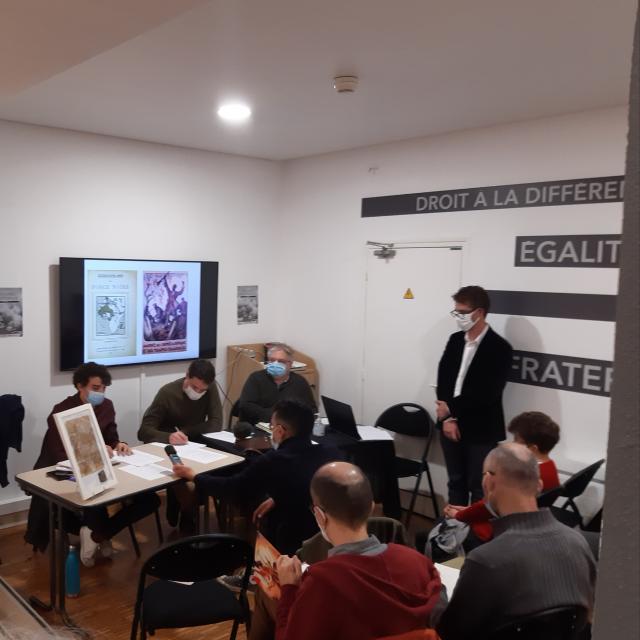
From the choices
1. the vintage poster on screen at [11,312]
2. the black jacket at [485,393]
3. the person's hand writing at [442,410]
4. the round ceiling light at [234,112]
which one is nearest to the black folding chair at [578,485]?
the black jacket at [485,393]

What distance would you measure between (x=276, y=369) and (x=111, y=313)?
145 cm

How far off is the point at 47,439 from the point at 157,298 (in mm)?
1792

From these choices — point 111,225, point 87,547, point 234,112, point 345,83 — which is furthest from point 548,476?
point 111,225

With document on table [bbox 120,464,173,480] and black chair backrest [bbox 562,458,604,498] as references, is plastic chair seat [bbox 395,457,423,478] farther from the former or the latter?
document on table [bbox 120,464,173,480]

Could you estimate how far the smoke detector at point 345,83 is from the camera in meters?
3.35

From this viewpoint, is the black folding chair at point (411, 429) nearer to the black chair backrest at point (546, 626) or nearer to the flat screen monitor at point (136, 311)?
the flat screen monitor at point (136, 311)

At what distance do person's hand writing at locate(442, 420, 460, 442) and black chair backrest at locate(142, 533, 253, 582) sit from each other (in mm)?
2122

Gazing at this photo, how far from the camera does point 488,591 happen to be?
1904mm

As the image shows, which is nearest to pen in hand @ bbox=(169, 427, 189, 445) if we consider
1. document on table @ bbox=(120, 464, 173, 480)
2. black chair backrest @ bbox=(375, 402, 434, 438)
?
document on table @ bbox=(120, 464, 173, 480)

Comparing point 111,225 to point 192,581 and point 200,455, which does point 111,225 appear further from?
point 192,581

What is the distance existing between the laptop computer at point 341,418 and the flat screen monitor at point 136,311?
1.66m

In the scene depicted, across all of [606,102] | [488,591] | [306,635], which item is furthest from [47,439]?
[606,102]

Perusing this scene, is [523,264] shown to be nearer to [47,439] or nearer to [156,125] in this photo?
[156,125]

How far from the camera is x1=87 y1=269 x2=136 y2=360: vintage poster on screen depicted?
16.2ft
